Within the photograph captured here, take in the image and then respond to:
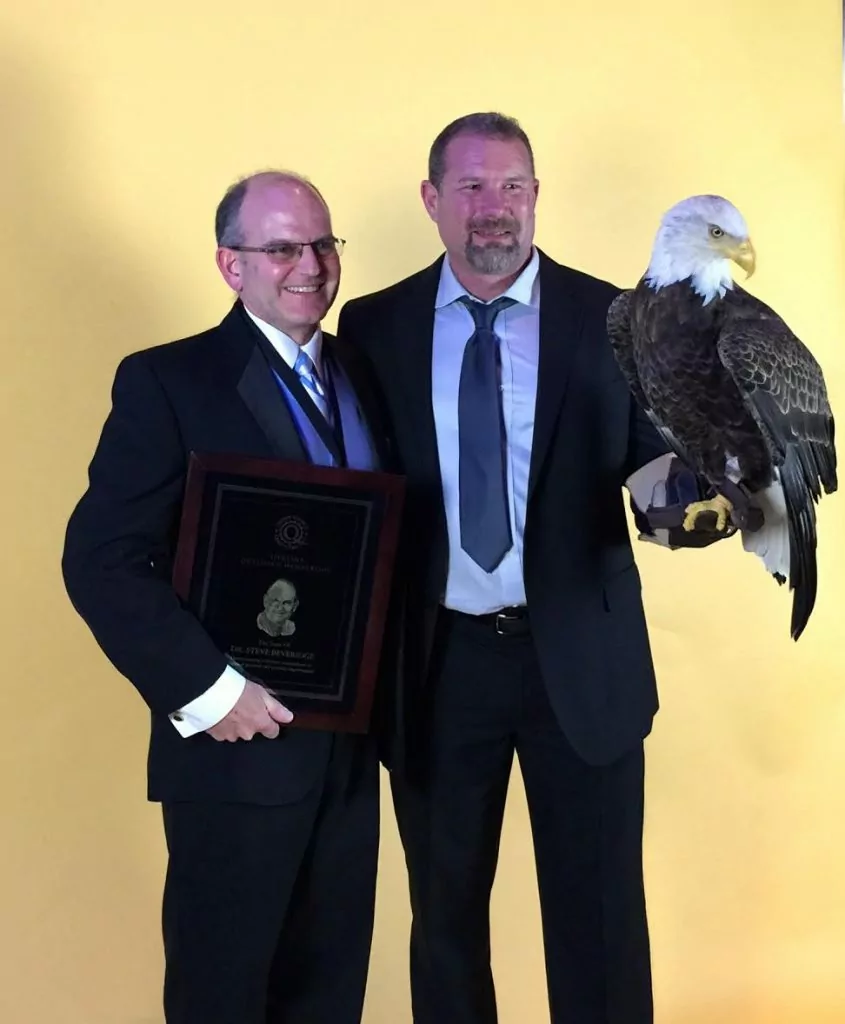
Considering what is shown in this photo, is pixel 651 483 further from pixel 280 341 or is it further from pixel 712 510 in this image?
pixel 280 341

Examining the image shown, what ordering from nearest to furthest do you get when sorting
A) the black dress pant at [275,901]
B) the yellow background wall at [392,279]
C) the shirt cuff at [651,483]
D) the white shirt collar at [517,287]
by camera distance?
the black dress pant at [275,901] < the shirt cuff at [651,483] < the white shirt collar at [517,287] < the yellow background wall at [392,279]

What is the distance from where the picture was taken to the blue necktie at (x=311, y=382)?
1.31 meters

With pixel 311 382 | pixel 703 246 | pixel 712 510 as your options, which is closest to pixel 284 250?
pixel 311 382

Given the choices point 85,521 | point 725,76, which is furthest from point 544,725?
point 725,76

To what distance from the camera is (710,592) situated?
2.02 m

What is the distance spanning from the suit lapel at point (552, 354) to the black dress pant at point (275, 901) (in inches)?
18.9

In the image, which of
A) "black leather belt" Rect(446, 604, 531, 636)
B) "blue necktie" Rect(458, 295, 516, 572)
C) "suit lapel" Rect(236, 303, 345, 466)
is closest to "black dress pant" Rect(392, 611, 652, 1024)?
"black leather belt" Rect(446, 604, 531, 636)

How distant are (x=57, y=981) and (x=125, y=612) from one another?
1.08m

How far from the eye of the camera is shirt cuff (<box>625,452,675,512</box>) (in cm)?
139

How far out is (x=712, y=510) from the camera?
123cm

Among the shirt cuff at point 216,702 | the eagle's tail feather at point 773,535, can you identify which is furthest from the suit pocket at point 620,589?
the shirt cuff at point 216,702

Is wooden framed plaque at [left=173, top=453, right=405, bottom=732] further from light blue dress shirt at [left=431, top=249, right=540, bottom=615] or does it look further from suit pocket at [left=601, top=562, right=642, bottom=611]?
suit pocket at [left=601, top=562, right=642, bottom=611]

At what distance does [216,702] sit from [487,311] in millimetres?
676

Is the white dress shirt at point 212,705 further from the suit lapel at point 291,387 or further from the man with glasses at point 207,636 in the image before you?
the suit lapel at point 291,387
